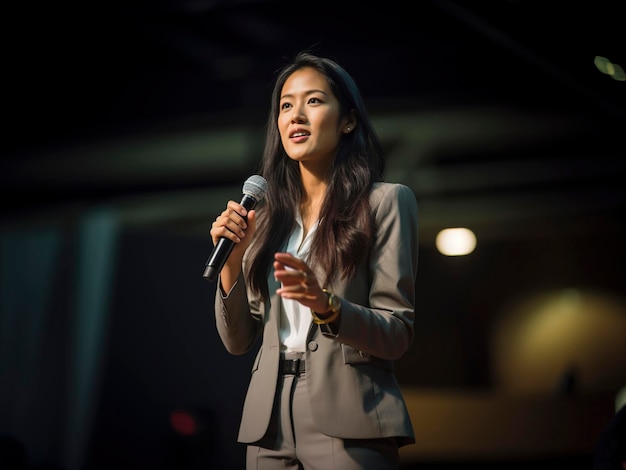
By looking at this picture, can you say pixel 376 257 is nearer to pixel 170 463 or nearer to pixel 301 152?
pixel 301 152

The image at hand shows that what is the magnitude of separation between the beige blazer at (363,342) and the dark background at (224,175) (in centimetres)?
130

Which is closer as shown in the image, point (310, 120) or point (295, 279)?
point (295, 279)

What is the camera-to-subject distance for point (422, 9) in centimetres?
291

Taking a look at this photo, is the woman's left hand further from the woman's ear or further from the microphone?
the woman's ear

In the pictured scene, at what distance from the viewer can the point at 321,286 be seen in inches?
54.4

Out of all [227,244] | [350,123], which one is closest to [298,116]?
[350,123]

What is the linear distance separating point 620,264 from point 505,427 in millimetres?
713

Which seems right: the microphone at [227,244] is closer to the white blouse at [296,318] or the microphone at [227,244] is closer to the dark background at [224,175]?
the white blouse at [296,318]

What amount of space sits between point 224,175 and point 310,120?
1568mm

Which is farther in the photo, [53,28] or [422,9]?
[53,28]

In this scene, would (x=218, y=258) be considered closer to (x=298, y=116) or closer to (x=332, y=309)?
(x=332, y=309)

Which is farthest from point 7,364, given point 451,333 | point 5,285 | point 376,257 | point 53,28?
point 376,257

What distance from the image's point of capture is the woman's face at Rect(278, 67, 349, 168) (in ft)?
5.03

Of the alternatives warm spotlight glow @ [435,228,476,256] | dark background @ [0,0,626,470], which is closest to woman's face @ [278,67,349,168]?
dark background @ [0,0,626,470]
